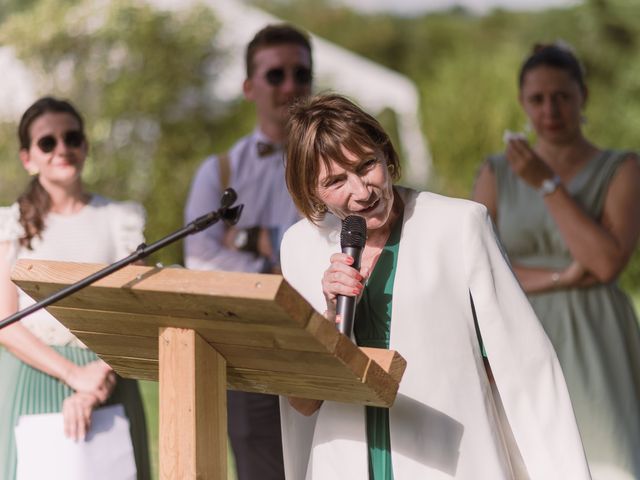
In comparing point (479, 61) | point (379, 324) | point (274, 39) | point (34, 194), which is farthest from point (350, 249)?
point (479, 61)

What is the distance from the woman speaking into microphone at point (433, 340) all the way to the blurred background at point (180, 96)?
441 inches

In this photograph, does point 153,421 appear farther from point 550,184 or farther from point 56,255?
point 550,184

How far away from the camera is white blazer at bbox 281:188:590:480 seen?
2916 millimetres

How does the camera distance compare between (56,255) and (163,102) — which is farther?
(163,102)

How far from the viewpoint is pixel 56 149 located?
14.6ft

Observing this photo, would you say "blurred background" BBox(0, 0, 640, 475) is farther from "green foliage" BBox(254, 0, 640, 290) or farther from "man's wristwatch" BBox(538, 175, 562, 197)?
"man's wristwatch" BBox(538, 175, 562, 197)

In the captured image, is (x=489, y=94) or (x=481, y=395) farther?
(x=489, y=94)

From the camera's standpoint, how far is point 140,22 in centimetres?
1770

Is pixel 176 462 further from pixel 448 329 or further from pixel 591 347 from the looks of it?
pixel 591 347

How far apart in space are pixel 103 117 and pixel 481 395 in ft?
48.7

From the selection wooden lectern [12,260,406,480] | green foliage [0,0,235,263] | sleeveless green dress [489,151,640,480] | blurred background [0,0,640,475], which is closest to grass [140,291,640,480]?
sleeveless green dress [489,151,640,480]

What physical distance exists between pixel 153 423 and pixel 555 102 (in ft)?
16.7

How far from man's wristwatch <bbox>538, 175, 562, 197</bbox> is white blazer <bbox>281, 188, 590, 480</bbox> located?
62.4 inches

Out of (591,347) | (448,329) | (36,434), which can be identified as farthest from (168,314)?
(591,347)
